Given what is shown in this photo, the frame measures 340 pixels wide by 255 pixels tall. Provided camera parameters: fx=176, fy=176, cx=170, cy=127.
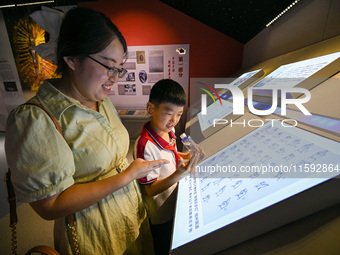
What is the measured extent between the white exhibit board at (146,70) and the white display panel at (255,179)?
2.76 meters

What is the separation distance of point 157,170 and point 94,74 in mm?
532

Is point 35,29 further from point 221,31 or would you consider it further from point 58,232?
point 58,232

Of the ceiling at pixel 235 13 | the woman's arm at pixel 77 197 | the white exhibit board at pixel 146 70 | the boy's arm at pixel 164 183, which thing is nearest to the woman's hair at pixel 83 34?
the woman's arm at pixel 77 197

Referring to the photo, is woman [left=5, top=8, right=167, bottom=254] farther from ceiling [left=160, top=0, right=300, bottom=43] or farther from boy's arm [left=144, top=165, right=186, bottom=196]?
ceiling [left=160, top=0, right=300, bottom=43]

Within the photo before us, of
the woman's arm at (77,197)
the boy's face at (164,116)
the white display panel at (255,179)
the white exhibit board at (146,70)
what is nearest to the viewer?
the white display panel at (255,179)

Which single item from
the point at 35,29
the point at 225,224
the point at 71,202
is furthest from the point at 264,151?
the point at 35,29

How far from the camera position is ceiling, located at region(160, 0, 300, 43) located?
184 cm

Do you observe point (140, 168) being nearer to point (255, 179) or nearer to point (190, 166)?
point (190, 166)

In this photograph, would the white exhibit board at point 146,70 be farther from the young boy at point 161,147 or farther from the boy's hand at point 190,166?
the boy's hand at point 190,166

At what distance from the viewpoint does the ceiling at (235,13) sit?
1842mm

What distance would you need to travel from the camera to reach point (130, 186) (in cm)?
85

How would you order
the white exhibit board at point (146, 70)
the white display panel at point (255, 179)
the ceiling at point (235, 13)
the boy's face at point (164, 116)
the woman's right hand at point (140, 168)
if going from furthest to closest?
the white exhibit board at point (146, 70), the ceiling at point (235, 13), the boy's face at point (164, 116), the woman's right hand at point (140, 168), the white display panel at point (255, 179)

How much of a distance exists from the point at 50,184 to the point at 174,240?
42 cm

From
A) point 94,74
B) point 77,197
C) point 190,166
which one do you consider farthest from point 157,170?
point 94,74
